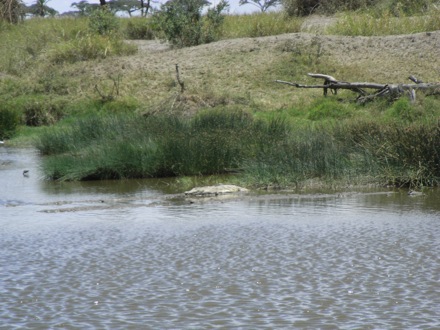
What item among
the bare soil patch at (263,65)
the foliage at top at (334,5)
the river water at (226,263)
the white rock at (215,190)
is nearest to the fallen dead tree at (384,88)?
the bare soil patch at (263,65)

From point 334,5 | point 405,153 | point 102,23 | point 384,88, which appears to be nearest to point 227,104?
point 384,88

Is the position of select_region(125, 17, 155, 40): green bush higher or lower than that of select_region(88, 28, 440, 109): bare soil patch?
higher

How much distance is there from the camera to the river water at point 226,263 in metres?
5.80

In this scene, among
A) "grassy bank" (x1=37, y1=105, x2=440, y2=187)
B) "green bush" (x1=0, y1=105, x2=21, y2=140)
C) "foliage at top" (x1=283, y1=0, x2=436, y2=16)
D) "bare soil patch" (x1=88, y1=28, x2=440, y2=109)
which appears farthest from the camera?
"foliage at top" (x1=283, y1=0, x2=436, y2=16)

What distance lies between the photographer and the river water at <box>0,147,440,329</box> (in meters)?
5.80

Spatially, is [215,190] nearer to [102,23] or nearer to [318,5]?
[102,23]

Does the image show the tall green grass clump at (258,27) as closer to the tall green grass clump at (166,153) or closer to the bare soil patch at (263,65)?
the bare soil patch at (263,65)

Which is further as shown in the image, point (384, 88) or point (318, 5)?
point (318, 5)

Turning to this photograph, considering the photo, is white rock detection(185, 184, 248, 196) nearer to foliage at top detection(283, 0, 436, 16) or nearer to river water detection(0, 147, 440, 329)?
river water detection(0, 147, 440, 329)

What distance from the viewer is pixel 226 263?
Result: 747cm

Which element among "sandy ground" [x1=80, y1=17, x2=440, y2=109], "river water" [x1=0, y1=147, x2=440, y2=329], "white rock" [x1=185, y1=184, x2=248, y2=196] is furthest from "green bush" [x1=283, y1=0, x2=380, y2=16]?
"river water" [x1=0, y1=147, x2=440, y2=329]

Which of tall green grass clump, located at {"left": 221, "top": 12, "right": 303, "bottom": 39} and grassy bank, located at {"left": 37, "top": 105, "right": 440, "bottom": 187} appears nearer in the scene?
grassy bank, located at {"left": 37, "top": 105, "right": 440, "bottom": 187}

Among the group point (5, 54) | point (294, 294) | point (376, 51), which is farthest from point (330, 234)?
point (5, 54)

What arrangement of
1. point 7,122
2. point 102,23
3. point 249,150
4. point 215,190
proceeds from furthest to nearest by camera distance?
point 102,23 → point 7,122 → point 249,150 → point 215,190
